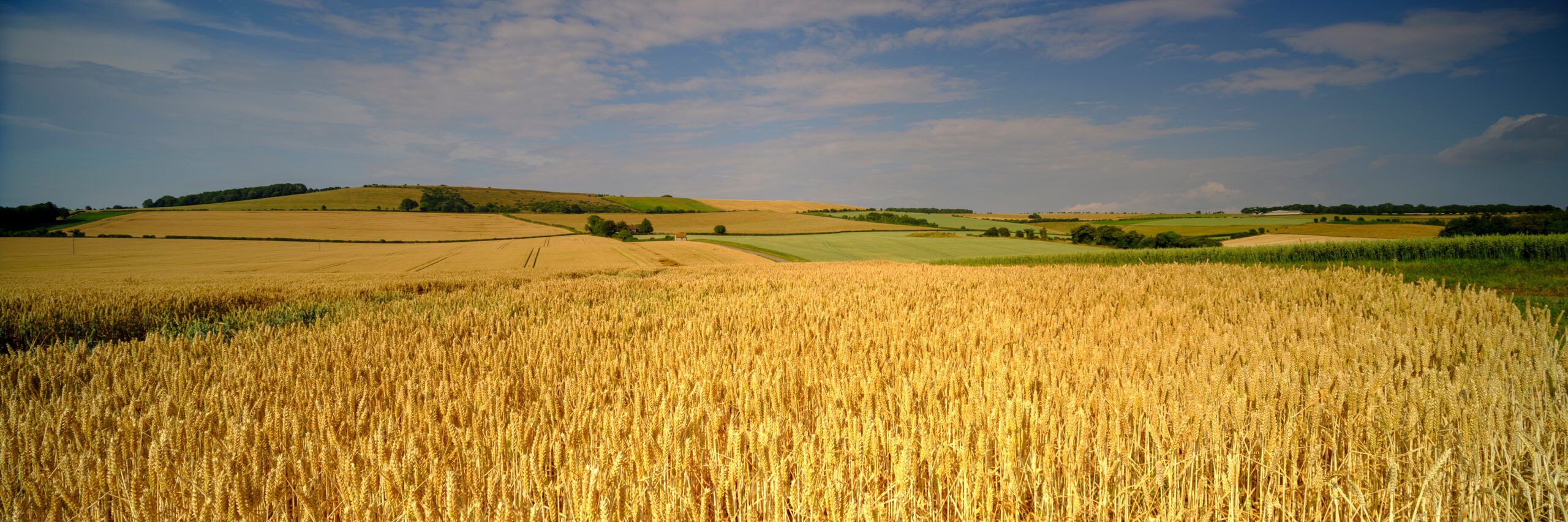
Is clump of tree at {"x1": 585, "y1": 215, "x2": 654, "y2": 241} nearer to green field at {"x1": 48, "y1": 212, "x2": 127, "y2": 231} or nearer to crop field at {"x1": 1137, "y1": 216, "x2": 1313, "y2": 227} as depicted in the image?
green field at {"x1": 48, "y1": 212, "x2": 127, "y2": 231}

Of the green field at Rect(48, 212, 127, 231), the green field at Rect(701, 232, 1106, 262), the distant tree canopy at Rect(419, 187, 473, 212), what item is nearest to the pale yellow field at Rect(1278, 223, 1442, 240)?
the green field at Rect(701, 232, 1106, 262)

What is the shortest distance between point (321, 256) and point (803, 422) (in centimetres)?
4641

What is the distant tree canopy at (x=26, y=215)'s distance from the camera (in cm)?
2862

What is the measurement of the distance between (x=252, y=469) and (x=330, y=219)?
285 feet

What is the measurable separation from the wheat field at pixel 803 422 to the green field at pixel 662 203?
372 ft

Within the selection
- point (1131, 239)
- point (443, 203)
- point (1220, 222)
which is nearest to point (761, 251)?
point (1131, 239)

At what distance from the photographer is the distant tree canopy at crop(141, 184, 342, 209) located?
251 ft

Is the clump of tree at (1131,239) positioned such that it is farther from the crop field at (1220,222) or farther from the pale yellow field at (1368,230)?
the crop field at (1220,222)

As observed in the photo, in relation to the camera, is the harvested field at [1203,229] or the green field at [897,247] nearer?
the green field at [897,247]

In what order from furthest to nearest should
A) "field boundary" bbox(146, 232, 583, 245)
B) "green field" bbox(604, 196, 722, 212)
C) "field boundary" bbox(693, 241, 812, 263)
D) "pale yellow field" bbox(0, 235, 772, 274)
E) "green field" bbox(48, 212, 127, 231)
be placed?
"green field" bbox(604, 196, 722, 212) → "field boundary" bbox(146, 232, 583, 245) → "green field" bbox(48, 212, 127, 231) → "field boundary" bbox(693, 241, 812, 263) → "pale yellow field" bbox(0, 235, 772, 274)

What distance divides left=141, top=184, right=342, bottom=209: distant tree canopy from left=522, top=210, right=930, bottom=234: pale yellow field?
151 feet

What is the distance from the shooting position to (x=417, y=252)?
39.8 metres

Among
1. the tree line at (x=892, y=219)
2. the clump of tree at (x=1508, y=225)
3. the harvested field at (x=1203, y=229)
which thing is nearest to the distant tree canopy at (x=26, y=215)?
the tree line at (x=892, y=219)

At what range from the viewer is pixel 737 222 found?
291 ft
